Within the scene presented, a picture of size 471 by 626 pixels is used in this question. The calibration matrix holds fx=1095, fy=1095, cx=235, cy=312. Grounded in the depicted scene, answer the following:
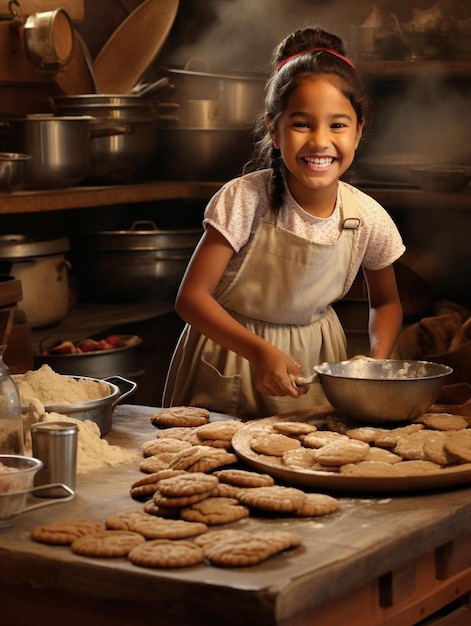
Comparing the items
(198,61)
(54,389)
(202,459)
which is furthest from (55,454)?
(198,61)

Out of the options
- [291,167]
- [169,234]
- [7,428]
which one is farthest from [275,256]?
[169,234]

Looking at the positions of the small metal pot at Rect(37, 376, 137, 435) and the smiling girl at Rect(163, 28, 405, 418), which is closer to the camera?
the small metal pot at Rect(37, 376, 137, 435)

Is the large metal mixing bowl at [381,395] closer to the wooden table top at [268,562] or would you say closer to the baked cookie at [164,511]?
the wooden table top at [268,562]

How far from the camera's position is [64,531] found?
152 cm

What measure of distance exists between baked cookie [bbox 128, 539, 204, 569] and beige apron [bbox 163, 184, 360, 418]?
1.03 meters

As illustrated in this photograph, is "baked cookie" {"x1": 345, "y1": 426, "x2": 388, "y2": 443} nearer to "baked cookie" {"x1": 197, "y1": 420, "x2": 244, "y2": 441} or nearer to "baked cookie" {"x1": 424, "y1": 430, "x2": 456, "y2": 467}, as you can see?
"baked cookie" {"x1": 424, "y1": 430, "x2": 456, "y2": 467}

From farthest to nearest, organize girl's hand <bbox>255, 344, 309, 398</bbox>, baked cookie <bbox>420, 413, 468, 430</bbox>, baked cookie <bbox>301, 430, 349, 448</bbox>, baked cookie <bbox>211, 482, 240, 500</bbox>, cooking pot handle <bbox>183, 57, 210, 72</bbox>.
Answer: cooking pot handle <bbox>183, 57, 210, 72</bbox> < girl's hand <bbox>255, 344, 309, 398</bbox> < baked cookie <bbox>420, 413, 468, 430</bbox> < baked cookie <bbox>301, 430, 349, 448</bbox> < baked cookie <bbox>211, 482, 240, 500</bbox>

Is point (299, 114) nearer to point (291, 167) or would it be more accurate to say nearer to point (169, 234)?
point (291, 167)

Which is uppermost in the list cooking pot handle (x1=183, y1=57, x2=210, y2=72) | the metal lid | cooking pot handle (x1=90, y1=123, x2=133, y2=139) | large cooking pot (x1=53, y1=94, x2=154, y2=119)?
cooking pot handle (x1=183, y1=57, x2=210, y2=72)

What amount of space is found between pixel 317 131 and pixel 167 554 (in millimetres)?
1199

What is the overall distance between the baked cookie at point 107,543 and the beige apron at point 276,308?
1.00 meters

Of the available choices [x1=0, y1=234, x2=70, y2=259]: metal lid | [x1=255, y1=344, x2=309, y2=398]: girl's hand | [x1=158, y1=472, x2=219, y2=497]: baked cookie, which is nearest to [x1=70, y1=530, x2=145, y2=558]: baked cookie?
[x1=158, y1=472, x2=219, y2=497]: baked cookie

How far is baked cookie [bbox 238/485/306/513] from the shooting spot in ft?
5.20

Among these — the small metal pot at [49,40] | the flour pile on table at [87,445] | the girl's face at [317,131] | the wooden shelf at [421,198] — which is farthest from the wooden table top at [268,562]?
the small metal pot at [49,40]
